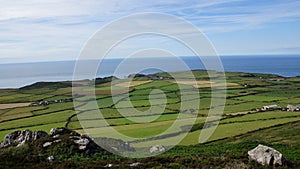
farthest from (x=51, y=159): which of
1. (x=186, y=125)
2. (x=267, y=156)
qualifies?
(x=186, y=125)

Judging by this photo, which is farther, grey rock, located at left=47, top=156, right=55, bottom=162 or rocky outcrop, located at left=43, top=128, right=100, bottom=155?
rocky outcrop, located at left=43, top=128, right=100, bottom=155

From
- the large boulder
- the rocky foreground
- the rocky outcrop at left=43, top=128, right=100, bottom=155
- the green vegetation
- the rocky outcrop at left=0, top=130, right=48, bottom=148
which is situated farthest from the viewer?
the rocky outcrop at left=0, top=130, right=48, bottom=148

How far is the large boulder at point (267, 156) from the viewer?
64.0 feet

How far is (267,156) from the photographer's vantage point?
64.5ft

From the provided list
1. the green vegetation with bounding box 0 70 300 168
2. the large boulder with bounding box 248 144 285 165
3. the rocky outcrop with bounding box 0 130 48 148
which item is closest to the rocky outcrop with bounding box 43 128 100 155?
the green vegetation with bounding box 0 70 300 168

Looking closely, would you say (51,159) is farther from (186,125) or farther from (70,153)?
(186,125)

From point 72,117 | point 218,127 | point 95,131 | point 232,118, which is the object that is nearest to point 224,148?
point 218,127

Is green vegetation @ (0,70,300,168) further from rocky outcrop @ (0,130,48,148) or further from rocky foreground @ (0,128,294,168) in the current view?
rocky outcrop @ (0,130,48,148)

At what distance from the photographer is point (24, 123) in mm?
49969

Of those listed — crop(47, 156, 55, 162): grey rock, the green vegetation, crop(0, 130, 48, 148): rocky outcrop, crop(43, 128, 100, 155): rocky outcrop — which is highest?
crop(43, 128, 100, 155): rocky outcrop

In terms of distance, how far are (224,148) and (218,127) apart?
14.4 m

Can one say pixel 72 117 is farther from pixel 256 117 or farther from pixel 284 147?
pixel 284 147

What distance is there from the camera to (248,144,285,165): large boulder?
19.5 metres

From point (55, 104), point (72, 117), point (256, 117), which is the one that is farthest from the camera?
point (55, 104)
